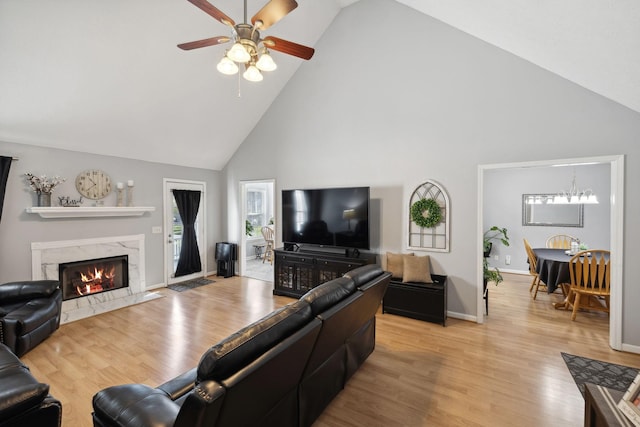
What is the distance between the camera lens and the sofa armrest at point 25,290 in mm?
3096

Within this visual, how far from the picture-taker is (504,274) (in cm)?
641

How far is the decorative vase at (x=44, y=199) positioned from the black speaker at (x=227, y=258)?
300cm

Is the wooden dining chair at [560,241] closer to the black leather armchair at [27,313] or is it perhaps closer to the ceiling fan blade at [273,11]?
the ceiling fan blade at [273,11]

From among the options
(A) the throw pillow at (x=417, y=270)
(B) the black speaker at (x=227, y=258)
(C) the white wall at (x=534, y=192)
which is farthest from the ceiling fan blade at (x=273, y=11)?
(C) the white wall at (x=534, y=192)

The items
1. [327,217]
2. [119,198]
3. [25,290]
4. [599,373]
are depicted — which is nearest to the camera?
[599,373]

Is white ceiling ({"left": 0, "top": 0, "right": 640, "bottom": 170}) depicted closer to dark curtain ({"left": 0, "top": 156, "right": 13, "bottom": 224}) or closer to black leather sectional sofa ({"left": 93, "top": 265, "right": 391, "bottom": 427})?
dark curtain ({"left": 0, "top": 156, "right": 13, "bottom": 224})

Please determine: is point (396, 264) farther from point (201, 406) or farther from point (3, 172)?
point (3, 172)

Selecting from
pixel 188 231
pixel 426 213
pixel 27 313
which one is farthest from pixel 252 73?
pixel 188 231

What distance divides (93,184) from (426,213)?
5.28 meters

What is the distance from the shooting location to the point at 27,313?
9.51 feet

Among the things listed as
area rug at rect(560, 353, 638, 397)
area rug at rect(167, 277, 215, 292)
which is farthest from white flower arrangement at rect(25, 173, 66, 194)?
area rug at rect(560, 353, 638, 397)

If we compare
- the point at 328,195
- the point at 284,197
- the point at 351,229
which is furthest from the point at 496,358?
the point at 284,197

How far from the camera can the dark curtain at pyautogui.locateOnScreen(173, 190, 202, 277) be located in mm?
5742

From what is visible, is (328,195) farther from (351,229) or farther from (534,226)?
(534,226)
